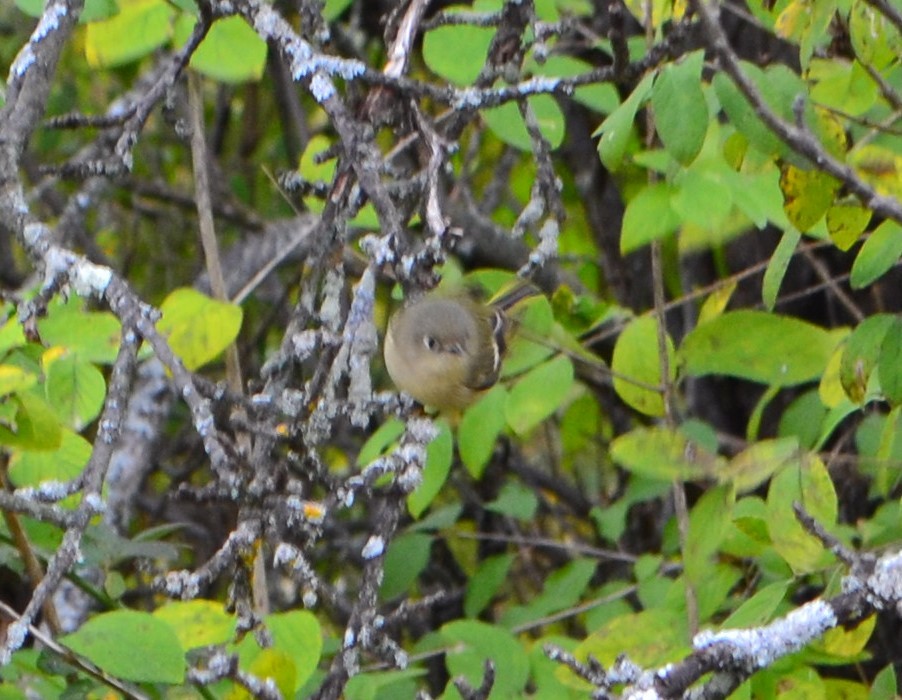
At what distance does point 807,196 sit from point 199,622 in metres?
1.08

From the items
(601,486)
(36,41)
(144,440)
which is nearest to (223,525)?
(144,440)

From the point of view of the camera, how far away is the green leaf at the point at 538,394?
242 centimetres

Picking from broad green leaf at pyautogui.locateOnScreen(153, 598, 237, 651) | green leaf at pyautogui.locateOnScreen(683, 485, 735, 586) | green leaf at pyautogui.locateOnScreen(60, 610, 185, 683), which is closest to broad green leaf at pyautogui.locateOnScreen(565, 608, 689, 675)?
green leaf at pyautogui.locateOnScreen(683, 485, 735, 586)

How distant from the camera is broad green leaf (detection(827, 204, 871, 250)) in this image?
1878 millimetres

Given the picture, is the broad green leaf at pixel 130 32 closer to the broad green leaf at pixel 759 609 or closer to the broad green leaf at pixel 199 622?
the broad green leaf at pixel 199 622

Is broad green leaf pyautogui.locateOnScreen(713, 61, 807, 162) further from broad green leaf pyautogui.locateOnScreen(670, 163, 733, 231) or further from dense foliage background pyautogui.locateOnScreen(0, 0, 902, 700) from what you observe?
broad green leaf pyautogui.locateOnScreen(670, 163, 733, 231)

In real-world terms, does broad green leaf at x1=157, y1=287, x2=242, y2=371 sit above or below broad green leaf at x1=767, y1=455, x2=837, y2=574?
above

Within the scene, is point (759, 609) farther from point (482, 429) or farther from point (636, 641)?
point (482, 429)

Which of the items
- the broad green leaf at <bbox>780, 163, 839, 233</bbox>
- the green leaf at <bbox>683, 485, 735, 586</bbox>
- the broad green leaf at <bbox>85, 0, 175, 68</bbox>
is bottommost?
the green leaf at <bbox>683, 485, 735, 586</bbox>

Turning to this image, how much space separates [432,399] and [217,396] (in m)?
1.07

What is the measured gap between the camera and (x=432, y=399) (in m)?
2.60

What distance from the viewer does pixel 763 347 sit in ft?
7.49

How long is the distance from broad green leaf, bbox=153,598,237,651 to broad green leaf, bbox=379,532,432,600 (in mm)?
944

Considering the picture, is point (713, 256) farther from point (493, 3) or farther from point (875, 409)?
point (493, 3)
